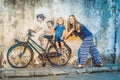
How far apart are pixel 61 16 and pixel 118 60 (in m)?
2.78

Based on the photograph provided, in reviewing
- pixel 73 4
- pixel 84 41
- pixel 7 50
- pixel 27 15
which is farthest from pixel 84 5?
pixel 7 50

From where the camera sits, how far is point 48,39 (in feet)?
41.5

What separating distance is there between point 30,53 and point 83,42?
200 cm

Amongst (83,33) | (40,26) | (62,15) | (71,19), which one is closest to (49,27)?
(40,26)

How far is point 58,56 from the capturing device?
12.8 metres

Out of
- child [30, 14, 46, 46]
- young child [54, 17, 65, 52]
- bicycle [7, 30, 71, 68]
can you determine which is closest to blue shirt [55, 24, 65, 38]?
young child [54, 17, 65, 52]

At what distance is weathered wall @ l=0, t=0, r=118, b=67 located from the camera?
12.2m

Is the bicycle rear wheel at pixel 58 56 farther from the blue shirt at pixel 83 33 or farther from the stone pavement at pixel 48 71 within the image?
the blue shirt at pixel 83 33

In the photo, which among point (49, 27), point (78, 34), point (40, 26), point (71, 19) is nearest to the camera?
point (40, 26)

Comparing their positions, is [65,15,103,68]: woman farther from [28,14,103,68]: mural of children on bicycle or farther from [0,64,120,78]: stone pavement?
[0,64,120,78]: stone pavement

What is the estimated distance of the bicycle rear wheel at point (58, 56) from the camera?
12680 mm

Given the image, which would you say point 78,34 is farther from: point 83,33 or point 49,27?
point 49,27

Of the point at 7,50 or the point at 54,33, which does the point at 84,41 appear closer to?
the point at 54,33

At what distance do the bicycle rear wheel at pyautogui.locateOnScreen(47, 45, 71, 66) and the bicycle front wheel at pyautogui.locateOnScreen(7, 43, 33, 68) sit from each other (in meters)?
0.71
